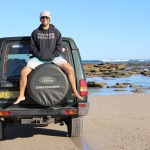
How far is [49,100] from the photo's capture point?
21.6ft

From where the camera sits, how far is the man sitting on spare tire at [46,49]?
6.66 m

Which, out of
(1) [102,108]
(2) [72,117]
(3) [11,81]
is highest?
(3) [11,81]

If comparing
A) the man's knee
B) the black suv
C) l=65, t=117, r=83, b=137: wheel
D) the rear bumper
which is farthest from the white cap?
l=65, t=117, r=83, b=137: wheel

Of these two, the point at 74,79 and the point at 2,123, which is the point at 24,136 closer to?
the point at 2,123

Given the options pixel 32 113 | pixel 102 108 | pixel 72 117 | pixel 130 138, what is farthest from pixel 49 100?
pixel 102 108

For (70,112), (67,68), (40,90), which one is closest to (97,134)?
(70,112)

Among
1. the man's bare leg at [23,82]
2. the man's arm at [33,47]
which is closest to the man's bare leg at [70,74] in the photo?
the man's arm at [33,47]

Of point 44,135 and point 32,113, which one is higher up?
point 32,113

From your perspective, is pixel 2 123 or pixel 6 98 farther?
pixel 2 123

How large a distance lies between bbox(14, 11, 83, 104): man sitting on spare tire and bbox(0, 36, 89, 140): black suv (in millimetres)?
153

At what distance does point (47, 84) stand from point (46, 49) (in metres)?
0.67

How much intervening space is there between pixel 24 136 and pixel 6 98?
57.5 inches

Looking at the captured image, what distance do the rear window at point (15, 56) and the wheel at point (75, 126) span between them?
1180 mm

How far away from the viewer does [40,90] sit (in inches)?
255
